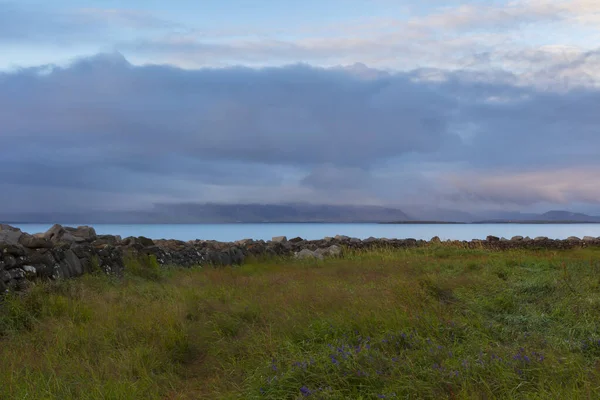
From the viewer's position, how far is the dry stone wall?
917 cm

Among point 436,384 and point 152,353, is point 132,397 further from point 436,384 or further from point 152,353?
point 436,384

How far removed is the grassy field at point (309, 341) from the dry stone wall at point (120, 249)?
2.54ft

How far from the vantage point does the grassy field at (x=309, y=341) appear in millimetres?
4402

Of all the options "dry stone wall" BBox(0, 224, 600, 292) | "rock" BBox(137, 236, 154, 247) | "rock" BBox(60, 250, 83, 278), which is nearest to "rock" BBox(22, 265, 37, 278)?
"dry stone wall" BBox(0, 224, 600, 292)

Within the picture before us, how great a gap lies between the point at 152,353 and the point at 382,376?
2.75 meters

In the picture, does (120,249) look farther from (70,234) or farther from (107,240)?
(70,234)

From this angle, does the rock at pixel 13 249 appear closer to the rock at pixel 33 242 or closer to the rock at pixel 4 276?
the rock at pixel 4 276

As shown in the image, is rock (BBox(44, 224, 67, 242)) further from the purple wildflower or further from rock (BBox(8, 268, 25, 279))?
the purple wildflower

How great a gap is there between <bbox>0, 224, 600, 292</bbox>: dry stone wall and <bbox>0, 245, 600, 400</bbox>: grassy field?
30.5 inches

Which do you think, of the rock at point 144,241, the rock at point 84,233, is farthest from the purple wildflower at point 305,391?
the rock at point 144,241

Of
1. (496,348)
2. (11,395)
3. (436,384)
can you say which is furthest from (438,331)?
(11,395)

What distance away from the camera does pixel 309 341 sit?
228 inches

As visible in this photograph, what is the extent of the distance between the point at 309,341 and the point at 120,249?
344 inches

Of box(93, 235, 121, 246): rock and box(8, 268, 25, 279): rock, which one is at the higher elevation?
box(93, 235, 121, 246): rock
